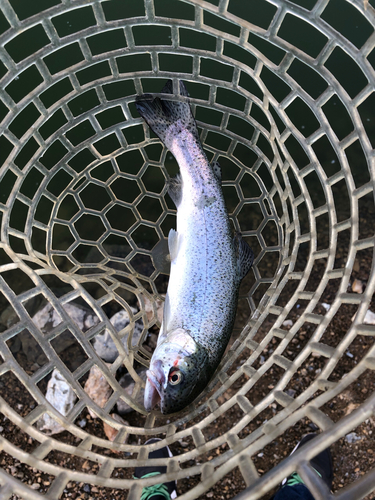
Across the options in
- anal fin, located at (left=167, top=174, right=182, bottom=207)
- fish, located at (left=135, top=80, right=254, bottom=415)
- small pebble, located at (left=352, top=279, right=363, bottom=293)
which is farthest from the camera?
small pebble, located at (left=352, top=279, right=363, bottom=293)

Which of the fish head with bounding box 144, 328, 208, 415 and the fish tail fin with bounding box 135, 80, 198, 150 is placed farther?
the fish tail fin with bounding box 135, 80, 198, 150

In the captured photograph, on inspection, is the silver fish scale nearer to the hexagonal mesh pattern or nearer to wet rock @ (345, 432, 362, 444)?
the hexagonal mesh pattern

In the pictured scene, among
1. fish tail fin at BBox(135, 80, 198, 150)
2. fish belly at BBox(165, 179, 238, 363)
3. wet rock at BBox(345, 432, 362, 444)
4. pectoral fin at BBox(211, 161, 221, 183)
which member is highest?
fish tail fin at BBox(135, 80, 198, 150)

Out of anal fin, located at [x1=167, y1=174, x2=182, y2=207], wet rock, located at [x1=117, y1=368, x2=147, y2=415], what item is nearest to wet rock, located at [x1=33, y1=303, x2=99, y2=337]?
wet rock, located at [x1=117, y1=368, x2=147, y2=415]

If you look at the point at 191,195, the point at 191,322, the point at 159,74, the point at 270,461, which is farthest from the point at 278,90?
the point at 270,461

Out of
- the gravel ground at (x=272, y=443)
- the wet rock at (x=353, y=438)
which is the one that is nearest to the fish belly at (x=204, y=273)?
the gravel ground at (x=272, y=443)

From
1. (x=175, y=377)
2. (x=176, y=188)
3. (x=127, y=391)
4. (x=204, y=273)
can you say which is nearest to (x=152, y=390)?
(x=175, y=377)
